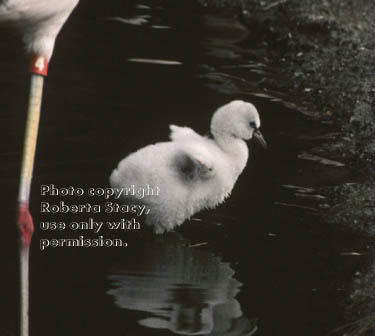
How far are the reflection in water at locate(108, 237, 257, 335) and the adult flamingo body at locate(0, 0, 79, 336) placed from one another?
0.51 m

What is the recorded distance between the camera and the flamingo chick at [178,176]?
5863mm

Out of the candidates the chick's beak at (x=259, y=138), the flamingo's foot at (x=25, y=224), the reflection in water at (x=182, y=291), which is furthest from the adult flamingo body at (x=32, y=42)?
the chick's beak at (x=259, y=138)

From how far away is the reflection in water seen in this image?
4.72 meters

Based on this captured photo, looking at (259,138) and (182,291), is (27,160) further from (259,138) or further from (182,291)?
(259,138)

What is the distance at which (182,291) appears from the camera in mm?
5047

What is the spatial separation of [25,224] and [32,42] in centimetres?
95

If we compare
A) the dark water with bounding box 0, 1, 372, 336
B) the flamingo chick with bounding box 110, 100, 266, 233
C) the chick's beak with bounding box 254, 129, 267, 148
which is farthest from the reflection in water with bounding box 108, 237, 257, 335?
the chick's beak with bounding box 254, 129, 267, 148

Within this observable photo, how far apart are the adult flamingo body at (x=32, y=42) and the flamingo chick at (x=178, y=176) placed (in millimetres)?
880

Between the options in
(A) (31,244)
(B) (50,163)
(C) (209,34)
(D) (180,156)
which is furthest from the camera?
(C) (209,34)

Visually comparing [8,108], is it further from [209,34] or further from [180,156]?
[209,34]

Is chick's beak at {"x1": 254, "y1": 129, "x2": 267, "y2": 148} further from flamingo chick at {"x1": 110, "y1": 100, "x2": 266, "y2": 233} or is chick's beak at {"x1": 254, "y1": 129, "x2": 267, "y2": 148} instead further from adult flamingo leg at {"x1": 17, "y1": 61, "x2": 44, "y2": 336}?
adult flamingo leg at {"x1": 17, "y1": 61, "x2": 44, "y2": 336}

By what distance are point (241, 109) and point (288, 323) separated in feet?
5.94

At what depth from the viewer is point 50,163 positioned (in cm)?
634

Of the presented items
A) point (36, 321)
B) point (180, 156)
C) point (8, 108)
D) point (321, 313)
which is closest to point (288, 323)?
point (321, 313)
